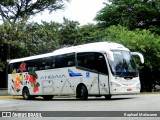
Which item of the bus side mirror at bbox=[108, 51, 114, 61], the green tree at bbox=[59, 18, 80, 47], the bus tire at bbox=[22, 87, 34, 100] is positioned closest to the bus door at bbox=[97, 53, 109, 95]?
the bus side mirror at bbox=[108, 51, 114, 61]

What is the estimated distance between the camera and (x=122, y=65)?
21172 mm

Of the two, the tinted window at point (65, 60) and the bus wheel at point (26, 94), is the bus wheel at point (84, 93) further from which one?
the bus wheel at point (26, 94)

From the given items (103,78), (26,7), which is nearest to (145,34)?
(26,7)

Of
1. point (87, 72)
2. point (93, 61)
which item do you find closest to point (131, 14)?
point (87, 72)

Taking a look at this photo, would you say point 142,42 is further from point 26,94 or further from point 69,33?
point 26,94

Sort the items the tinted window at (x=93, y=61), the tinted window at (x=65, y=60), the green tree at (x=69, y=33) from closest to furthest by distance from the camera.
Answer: the tinted window at (x=93, y=61) → the tinted window at (x=65, y=60) → the green tree at (x=69, y=33)

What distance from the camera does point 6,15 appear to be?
137 ft


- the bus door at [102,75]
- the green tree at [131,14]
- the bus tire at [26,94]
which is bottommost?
the bus tire at [26,94]

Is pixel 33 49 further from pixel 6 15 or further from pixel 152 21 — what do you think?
pixel 152 21

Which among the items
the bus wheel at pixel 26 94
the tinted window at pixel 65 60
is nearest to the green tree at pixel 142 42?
the bus wheel at pixel 26 94

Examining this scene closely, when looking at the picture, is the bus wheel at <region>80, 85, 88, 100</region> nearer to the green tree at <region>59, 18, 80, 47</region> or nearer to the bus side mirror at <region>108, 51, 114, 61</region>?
the bus side mirror at <region>108, 51, 114, 61</region>

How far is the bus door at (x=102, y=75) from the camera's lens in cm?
2078

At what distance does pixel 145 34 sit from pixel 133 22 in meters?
7.06

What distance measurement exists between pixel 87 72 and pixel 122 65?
1.94m
